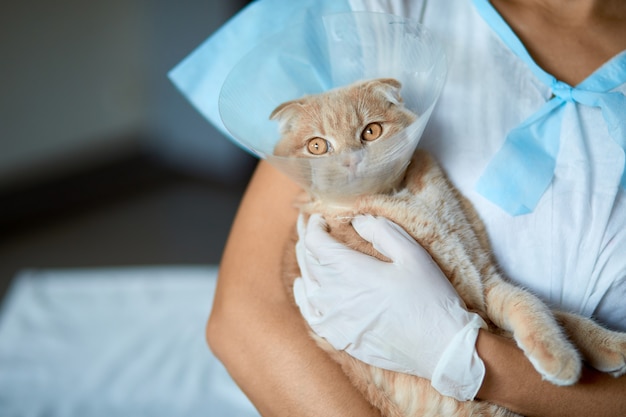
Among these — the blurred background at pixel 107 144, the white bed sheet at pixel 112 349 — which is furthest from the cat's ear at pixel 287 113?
the blurred background at pixel 107 144

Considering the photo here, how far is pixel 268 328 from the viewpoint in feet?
3.22

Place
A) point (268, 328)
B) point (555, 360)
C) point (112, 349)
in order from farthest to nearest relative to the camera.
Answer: point (112, 349)
point (268, 328)
point (555, 360)

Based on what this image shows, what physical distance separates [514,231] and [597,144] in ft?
0.59

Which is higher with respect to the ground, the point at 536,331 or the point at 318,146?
the point at 318,146

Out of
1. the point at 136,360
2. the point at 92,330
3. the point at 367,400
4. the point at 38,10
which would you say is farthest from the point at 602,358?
the point at 38,10

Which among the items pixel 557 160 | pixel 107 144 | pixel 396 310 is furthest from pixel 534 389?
pixel 107 144

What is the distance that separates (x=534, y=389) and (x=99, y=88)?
4004 millimetres

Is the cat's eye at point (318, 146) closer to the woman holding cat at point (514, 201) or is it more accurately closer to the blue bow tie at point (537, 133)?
the woman holding cat at point (514, 201)

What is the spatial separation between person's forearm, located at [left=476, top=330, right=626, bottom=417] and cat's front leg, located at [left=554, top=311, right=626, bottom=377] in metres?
0.02

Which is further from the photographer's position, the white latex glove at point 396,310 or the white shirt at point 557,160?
the white shirt at point 557,160

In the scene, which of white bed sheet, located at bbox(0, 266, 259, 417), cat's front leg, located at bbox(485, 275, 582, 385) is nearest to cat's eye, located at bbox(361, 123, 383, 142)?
cat's front leg, located at bbox(485, 275, 582, 385)

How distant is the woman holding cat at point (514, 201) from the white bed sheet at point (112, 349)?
0.28m

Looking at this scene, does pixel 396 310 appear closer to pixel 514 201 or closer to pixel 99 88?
pixel 514 201

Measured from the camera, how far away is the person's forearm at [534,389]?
803mm
